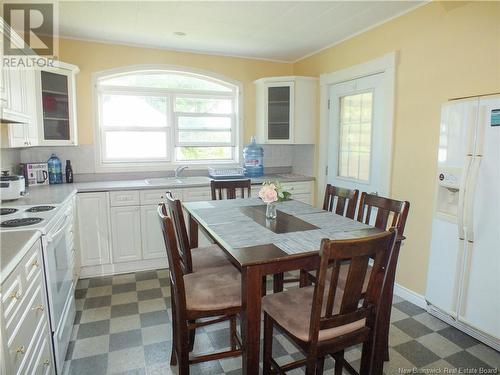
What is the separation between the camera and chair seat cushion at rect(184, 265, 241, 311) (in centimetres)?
173

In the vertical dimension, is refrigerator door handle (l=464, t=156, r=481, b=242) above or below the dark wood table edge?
above

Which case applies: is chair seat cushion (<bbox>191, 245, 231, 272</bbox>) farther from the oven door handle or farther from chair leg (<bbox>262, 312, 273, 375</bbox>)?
the oven door handle

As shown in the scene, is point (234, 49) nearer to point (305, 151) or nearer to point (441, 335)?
point (305, 151)

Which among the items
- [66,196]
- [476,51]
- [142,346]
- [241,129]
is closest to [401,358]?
[142,346]

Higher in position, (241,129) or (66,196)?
(241,129)

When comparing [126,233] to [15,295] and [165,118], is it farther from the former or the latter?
[15,295]

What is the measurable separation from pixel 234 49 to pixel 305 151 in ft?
5.12

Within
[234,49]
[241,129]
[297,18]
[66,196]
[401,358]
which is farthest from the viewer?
[241,129]

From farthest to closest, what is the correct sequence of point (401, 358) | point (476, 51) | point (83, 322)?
point (83, 322) < point (476, 51) < point (401, 358)

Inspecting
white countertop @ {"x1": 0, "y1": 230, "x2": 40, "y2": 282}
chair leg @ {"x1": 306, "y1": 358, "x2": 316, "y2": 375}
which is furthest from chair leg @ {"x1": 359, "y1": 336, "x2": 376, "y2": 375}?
white countertop @ {"x1": 0, "y1": 230, "x2": 40, "y2": 282}

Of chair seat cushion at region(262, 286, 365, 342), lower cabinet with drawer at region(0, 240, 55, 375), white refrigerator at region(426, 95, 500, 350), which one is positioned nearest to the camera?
lower cabinet with drawer at region(0, 240, 55, 375)

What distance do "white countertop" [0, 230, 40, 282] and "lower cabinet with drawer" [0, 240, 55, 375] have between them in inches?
1.4

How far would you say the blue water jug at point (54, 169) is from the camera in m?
3.49

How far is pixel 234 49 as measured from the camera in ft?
13.0
